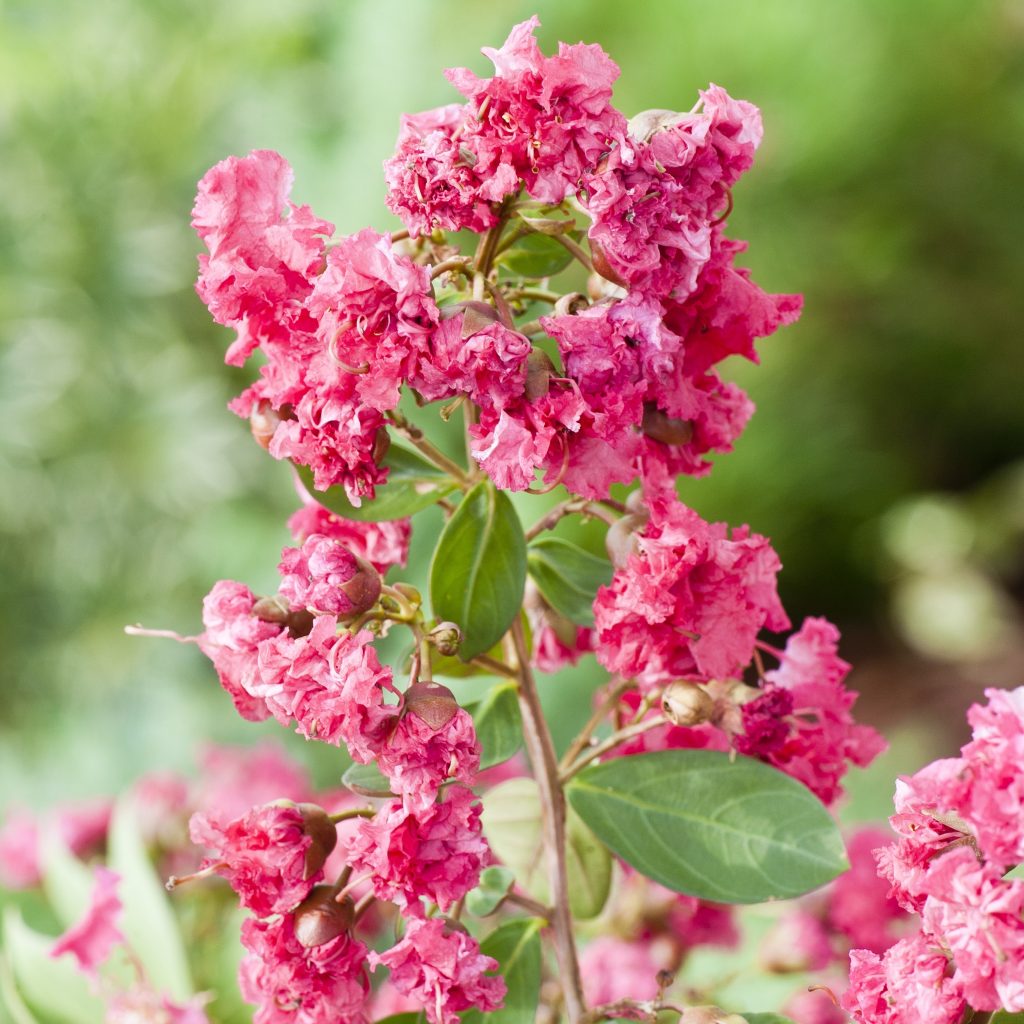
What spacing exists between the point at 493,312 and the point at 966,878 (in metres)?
0.26

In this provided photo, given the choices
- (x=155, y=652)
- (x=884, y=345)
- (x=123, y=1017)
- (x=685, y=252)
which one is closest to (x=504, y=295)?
(x=685, y=252)

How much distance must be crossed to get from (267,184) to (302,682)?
0.20 meters

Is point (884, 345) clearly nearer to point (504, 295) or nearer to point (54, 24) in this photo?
point (54, 24)

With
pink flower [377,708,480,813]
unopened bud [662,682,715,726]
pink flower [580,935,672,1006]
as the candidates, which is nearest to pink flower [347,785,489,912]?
pink flower [377,708,480,813]

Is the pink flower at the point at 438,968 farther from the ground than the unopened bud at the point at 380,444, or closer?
closer

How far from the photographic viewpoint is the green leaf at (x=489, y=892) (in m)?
0.59

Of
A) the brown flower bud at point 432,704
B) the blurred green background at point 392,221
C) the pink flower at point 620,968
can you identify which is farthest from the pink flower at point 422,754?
the blurred green background at point 392,221

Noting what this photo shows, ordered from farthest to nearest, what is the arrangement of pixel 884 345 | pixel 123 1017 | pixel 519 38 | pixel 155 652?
pixel 884 345 → pixel 155 652 → pixel 123 1017 → pixel 519 38

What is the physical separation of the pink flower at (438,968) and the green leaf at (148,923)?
14.6 inches

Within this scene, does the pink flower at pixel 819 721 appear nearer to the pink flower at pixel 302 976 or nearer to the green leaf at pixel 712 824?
the green leaf at pixel 712 824

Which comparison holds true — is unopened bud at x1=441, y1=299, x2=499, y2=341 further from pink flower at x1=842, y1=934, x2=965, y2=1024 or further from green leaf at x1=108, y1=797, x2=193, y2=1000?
green leaf at x1=108, y1=797, x2=193, y2=1000

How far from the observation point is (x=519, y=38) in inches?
18.6

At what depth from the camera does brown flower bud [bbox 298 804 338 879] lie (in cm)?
53

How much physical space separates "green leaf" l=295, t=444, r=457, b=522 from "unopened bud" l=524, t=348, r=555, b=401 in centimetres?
11
